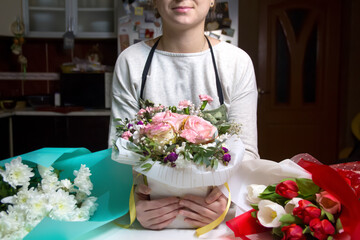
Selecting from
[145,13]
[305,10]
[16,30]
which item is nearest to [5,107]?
[16,30]

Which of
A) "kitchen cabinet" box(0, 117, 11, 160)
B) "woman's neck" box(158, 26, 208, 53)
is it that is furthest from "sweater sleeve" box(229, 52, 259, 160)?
"kitchen cabinet" box(0, 117, 11, 160)

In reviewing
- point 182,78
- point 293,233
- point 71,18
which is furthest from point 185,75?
point 71,18

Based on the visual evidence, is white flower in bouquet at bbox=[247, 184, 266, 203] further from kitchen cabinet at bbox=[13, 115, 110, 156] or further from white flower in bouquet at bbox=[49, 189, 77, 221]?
kitchen cabinet at bbox=[13, 115, 110, 156]

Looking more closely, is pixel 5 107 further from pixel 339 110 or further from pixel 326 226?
pixel 339 110

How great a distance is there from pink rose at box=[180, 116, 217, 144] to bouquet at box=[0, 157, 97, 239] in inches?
8.8

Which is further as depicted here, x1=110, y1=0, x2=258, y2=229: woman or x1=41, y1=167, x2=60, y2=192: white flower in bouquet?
x1=110, y1=0, x2=258, y2=229: woman

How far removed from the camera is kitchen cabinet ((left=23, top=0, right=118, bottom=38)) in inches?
143

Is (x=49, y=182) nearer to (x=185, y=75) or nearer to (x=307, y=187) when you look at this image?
(x=307, y=187)

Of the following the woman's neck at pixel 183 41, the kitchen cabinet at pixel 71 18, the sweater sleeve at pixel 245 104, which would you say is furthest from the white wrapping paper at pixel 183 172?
the kitchen cabinet at pixel 71 18

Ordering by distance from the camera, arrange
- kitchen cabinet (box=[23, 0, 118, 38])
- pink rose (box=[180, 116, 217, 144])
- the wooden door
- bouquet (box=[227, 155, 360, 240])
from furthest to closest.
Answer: the wooden door
kitchen cabinet (box=[23, 0, 118, 38])
pink rose (box=[180, 116, 217, 144])
bouquet (box=[227, 155, 360, 240])

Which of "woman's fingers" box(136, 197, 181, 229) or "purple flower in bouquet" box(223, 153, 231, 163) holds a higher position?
"purple flower in bouquet" box(223, 153, 231, 163)

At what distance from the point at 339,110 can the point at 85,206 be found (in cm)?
413

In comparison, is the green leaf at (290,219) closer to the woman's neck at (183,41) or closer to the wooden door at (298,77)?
the woman's neck at (183,41)

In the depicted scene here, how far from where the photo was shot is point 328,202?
2.03 feet
